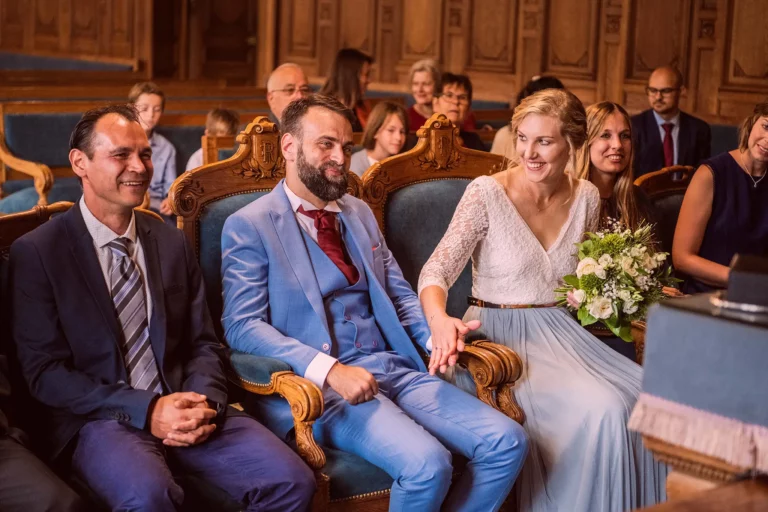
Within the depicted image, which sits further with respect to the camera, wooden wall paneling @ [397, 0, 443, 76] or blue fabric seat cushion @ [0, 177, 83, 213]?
wooden wall paneling @ [397, 0, 443, 76]

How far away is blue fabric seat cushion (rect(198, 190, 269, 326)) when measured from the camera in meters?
3.21

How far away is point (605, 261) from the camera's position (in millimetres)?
3068

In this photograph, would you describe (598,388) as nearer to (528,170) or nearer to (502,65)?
(528,170)

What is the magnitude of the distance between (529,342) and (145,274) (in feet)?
3.77

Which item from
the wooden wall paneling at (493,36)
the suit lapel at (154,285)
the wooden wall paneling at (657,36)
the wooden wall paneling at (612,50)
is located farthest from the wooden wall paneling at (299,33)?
the suit lapel at (154,285)

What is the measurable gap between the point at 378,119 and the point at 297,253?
2309 mm

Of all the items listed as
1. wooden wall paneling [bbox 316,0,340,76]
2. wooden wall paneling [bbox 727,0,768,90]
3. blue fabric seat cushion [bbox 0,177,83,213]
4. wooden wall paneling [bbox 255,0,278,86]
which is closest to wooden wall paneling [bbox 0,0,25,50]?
wooden wall paneling [bbox 255,0,278,86]

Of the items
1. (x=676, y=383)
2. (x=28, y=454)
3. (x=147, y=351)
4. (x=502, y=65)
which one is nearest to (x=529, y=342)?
(x=147, y=351)

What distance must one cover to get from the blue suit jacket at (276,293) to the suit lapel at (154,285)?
25 cm

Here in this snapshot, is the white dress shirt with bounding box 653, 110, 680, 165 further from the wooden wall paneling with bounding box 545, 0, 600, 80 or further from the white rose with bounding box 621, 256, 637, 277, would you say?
the white rose with bounding box 621, 256, 637, 277

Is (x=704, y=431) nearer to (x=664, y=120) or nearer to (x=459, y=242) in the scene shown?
(x=459, y=242)

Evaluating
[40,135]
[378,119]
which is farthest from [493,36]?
[378,119]

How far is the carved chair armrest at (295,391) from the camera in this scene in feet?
8.59

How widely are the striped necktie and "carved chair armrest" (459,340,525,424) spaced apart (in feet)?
2.84
